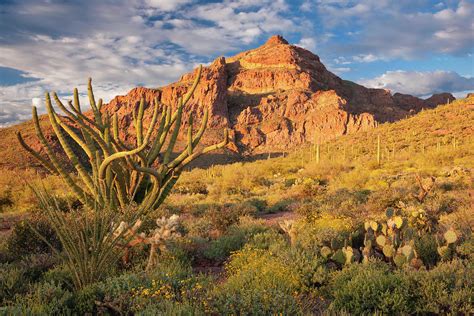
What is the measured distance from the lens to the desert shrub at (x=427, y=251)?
6.48 metres

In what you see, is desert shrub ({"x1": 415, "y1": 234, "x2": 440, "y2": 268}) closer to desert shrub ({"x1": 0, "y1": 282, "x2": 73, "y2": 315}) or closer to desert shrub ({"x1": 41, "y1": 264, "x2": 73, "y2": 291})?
desert shrub ({"x1": 0, "y1": 282, "x2": 73, "y2": 315})

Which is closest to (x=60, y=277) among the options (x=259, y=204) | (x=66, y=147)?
(x=66, y=147)

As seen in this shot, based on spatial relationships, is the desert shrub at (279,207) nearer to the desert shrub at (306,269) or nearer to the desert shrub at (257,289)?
the desert shrub at (257,289)

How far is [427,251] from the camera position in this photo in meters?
6.68

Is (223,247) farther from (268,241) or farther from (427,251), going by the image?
(427,251)

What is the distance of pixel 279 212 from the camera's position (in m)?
12.8

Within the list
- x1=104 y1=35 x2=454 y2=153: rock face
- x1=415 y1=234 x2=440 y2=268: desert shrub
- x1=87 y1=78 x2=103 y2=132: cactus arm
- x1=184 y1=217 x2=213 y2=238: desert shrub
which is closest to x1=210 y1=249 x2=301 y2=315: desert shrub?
x1=184 y1=217 x2=213 y2=238: desert shrub

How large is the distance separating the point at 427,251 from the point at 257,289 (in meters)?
3.71

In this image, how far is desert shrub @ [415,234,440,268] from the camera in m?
6.48

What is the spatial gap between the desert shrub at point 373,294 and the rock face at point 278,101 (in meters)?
80.8

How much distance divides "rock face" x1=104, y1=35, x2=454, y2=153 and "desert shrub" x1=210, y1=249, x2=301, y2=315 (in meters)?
80.3

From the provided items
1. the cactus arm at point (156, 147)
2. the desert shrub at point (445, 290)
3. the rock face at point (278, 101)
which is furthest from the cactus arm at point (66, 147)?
the rock face at point (278, 101)

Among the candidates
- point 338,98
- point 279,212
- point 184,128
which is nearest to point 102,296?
point 279,212

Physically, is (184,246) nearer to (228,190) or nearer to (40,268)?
(40,268)
